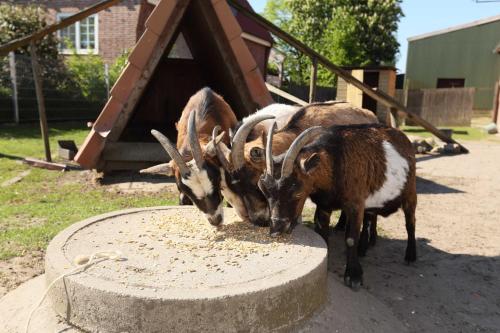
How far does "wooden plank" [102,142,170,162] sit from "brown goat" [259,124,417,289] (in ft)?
14.2

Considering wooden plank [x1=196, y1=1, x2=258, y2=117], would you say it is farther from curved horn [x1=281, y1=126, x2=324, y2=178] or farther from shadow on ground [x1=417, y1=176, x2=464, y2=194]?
curved horn [x1=281, y1=126, x2=324, y2=178]

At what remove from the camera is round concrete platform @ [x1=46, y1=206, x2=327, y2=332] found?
2.76m

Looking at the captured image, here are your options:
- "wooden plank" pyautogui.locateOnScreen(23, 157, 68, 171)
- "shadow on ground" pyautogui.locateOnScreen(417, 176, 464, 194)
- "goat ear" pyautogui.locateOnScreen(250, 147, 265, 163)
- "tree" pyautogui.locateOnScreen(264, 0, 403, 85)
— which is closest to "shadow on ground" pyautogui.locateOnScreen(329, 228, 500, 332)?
"goat ear" pyautogui.locateOnScreen(250, 147, 265, 163)

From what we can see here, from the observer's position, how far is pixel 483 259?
5.12 meters

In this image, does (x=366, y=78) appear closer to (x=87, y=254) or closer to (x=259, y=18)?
(x=259, y=18)

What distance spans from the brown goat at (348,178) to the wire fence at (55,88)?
13.6 meters

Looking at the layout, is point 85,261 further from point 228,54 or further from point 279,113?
point 228,54

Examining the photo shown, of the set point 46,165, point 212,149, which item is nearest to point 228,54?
point 212,149

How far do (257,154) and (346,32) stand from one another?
91.6 ft

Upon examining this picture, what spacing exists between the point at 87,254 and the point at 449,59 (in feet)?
101

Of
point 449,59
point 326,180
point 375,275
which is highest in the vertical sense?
point 449,59

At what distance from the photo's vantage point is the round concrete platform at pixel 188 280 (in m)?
2.76

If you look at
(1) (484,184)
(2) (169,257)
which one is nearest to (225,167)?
(2) (169,257)

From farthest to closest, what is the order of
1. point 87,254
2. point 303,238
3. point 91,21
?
point 91,21 < point 303,238 < point 87,254
